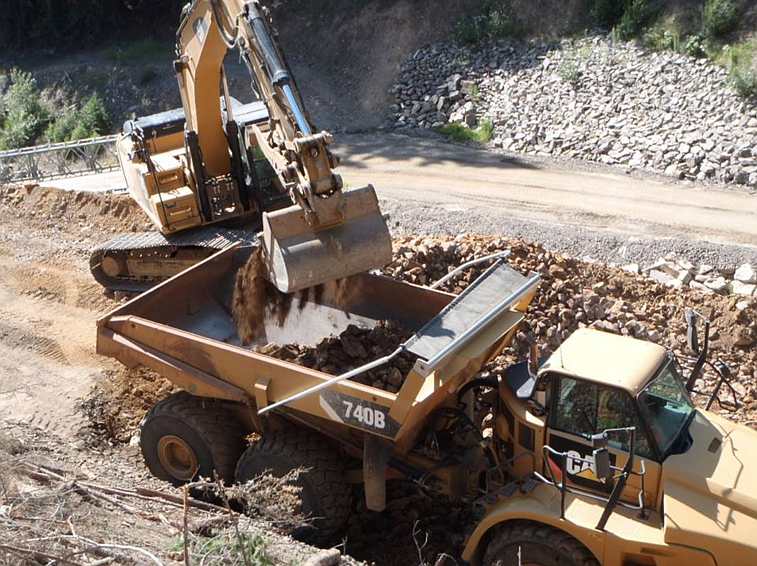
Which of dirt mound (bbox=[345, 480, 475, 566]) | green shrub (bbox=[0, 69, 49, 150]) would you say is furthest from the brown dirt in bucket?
green shrub (bbox=[0, 69, 49, 150])

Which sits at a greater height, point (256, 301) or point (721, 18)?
point (721, 18)

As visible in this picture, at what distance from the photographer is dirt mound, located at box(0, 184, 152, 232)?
590 inches

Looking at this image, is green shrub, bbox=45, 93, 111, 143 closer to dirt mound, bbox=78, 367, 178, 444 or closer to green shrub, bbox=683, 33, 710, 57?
green shrub, bbox=683, 33, 710, 57

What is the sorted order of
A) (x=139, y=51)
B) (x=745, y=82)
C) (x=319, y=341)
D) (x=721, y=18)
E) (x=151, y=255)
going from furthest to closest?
1. (x=139, y=51)
2. (x=721, y=18)
3. (x=745, y=82)
4. (x=151, y=255)
5. (x=319, y=341)

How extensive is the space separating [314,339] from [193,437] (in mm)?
1795

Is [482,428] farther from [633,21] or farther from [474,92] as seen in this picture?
[633,21]

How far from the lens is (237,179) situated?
1222 cm

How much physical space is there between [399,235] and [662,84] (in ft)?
28.7

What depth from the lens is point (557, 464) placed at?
6.58 m

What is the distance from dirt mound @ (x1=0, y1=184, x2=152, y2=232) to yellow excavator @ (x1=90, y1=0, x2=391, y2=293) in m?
1.28

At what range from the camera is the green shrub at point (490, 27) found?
23078 mm

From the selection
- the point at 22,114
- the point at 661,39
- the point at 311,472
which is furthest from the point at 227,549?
the point at 22,114

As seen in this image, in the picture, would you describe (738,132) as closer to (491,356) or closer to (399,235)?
(399,235)

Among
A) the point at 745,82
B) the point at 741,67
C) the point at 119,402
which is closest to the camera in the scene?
the point at 119,402
